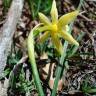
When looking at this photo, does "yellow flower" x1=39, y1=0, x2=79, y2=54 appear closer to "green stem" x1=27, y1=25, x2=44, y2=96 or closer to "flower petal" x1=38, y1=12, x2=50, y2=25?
"flower petal" x1=38, y1=12, x2=50, y2=25

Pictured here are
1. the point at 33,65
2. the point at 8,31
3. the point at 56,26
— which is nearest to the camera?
the point at 33,65

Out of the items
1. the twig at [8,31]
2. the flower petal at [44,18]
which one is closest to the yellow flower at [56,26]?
the flower petal at [44,18]

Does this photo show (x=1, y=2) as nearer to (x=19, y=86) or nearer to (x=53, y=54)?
(x=53, y=54)

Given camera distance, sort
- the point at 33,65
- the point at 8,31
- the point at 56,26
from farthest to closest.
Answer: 1. the point at 8,31
2. the point at 56,26
3. the point at 33,65

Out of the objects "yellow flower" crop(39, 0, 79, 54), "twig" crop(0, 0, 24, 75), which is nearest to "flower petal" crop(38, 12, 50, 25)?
"yellow flower" crop(39, 0, 79, 54)

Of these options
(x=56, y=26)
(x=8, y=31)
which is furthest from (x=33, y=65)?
(x=8, y=31)

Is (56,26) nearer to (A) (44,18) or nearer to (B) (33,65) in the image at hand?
(A) (44,18)

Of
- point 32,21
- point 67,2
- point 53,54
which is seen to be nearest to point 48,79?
point 53,54

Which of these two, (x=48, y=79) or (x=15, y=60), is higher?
(x=15, y=60)
